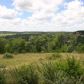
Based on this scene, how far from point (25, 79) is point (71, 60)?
1944 millimetres

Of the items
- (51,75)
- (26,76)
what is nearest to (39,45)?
(26,76)

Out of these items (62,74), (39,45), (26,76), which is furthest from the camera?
(39,45)

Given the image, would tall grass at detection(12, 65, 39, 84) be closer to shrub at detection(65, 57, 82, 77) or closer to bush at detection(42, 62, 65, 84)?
bush at detection(42, 62, 65, 84)

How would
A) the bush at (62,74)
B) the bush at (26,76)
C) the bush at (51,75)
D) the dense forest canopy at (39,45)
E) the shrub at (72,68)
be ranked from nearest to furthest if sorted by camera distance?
the bush at (62,74) → the bush at (51,75) → the bush at (26,76) → the shrub at (72,68) → the dense forest canopy at (39,45)

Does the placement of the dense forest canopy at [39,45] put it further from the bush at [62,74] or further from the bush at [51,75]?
the bush at [51,75]

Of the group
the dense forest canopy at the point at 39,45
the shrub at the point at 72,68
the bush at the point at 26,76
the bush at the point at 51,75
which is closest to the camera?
the bush at the point at 51,75

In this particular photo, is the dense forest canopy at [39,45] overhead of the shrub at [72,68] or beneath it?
beneath

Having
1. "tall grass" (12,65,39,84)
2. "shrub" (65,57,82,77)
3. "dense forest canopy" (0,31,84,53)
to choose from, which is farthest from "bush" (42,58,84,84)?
"dense forest canopy" (0,31,84,53)

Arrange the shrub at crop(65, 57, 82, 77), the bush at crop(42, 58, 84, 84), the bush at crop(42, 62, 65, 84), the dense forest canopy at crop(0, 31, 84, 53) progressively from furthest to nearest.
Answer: the dense forest canopy at crop(0, 31, 84, 53), the shrub at crop(65, 57, 82, 77), the bush at crop(42, 62, 65, 84), the bush at crop(42, 58, 84, 84)

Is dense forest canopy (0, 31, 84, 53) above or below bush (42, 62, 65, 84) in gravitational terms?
below

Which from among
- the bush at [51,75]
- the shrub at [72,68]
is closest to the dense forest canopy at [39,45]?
the shrub at [72,68]

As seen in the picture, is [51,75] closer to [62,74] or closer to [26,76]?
[62,74]

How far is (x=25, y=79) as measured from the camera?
760cm

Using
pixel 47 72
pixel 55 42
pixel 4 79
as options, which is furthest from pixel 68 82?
pixel 55 42
